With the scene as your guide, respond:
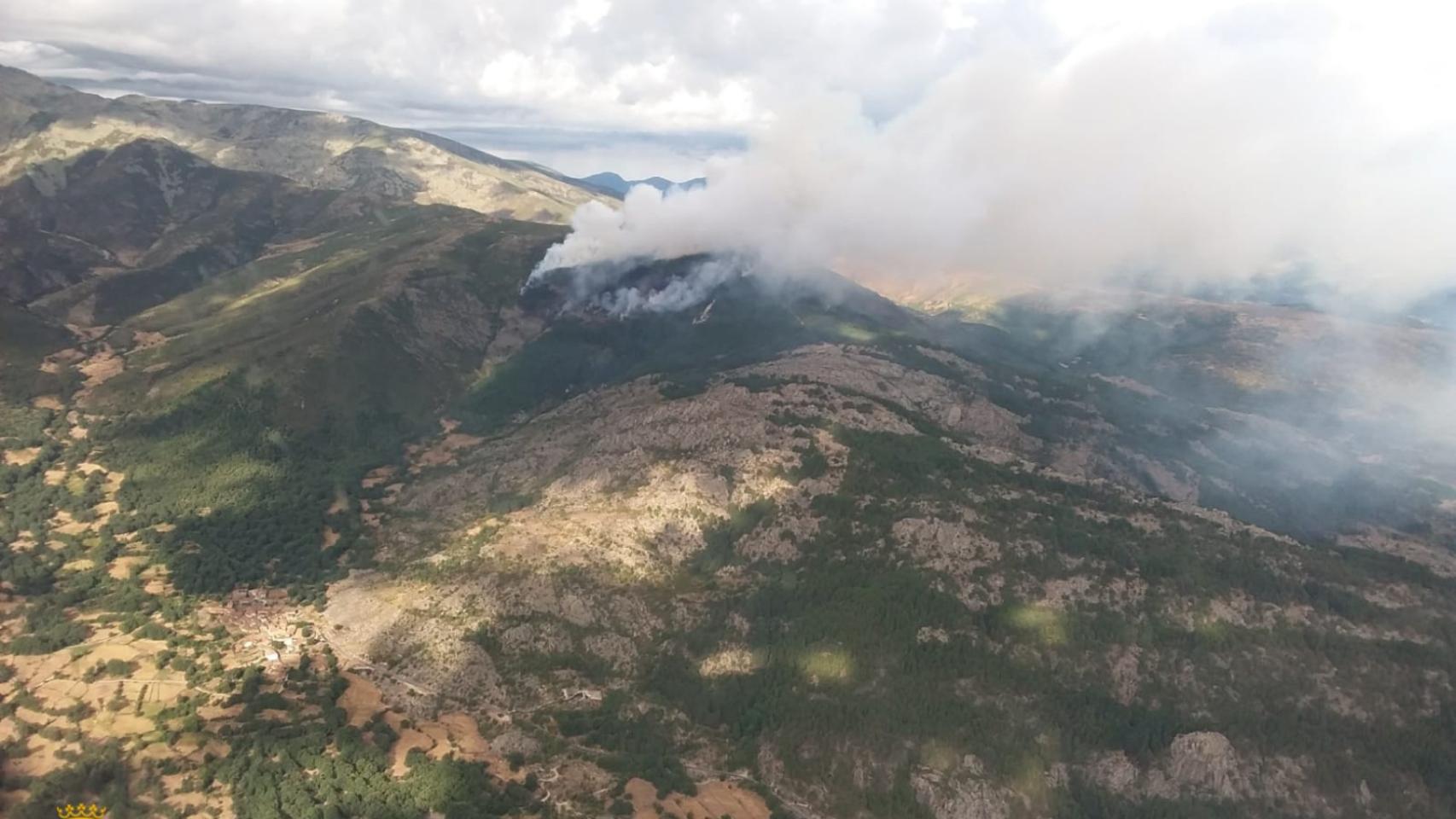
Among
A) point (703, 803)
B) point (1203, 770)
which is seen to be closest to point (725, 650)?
point (703, 803)

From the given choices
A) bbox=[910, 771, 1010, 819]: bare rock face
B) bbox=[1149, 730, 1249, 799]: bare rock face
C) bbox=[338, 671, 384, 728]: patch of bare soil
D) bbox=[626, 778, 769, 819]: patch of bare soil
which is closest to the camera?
bbox=[626, 778, 769, 819]: patch of bare soil

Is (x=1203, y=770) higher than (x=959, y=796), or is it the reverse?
(x=1203, y=770)

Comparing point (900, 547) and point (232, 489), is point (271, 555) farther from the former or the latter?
point (900, 547)

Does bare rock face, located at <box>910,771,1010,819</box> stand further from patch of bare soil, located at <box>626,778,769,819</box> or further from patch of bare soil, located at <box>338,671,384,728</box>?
patch of bare soil, located at <box>338,671,384,728</box>

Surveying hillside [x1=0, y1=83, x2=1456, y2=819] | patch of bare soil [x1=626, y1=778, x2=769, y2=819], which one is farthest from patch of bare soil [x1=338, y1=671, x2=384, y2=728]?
patch of bare soil [x1=626, y1=778, x2=769, y2=819]

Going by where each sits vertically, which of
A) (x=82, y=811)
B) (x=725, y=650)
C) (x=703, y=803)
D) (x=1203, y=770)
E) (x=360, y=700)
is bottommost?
(x=360, y=700)

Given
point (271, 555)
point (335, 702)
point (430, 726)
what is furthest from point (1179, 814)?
point (271, 555)

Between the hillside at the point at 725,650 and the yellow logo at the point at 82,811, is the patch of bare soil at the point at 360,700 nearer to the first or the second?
the hillside at the point at 725,650

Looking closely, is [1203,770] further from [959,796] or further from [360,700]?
[360,700]

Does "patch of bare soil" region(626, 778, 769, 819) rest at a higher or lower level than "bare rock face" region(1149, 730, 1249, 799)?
lower

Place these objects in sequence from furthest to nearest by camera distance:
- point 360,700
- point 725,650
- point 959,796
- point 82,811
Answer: point 725,650 < point 360,700 < point 959,796 < point 82,811
